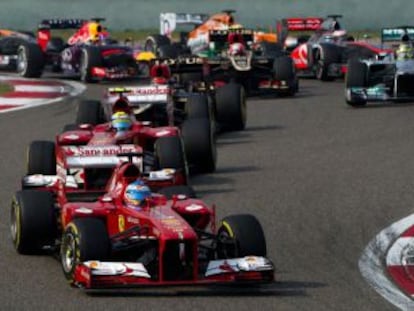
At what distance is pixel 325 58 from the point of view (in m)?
30.3

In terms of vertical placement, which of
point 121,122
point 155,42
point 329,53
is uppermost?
point 121,122

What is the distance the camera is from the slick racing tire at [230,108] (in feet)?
66.1

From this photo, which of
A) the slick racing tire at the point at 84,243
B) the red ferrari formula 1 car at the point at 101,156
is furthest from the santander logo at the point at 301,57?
the slick racing tire at the point at 84,243

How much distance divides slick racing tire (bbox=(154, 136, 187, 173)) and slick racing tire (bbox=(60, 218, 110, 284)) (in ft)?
12.3

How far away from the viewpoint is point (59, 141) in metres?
14.3

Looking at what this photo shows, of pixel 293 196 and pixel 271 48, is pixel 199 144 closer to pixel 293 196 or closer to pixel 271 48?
pixel 293 196

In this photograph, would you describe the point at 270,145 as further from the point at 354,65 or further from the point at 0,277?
the point at 0,277

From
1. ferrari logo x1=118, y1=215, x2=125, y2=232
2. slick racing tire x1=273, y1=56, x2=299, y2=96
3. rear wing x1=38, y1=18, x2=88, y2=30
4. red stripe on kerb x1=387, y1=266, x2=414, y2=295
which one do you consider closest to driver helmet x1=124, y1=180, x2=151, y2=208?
ferrari logo x1=118, y1=215, x2=125, y2=232

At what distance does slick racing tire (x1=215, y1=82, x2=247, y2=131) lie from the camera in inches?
793

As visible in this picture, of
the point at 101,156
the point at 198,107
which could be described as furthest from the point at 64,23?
the point at 101,156

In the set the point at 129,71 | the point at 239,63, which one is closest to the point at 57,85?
the point at 129,71

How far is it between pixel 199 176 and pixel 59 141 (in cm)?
188

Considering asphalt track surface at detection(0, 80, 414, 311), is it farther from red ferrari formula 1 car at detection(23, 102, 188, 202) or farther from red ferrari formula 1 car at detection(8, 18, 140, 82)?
red ferrari formula 1 car at detection(8, 18, 140, 82)

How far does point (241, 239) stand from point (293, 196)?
13.1 ft
